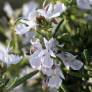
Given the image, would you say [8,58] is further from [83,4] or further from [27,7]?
[27,7]

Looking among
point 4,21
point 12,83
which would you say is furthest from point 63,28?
point 4,21

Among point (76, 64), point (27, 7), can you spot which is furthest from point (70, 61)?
point (27, 7)

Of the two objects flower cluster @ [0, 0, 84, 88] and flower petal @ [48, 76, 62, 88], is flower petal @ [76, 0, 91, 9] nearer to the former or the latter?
flower cluster @ [0, 0, 84, 88]

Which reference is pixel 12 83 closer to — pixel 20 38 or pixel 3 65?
pixel 3 65

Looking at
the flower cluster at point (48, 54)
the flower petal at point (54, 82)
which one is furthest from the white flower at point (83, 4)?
the flower petal at point (54, 82)

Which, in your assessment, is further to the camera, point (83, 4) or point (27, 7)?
point (27, 7)

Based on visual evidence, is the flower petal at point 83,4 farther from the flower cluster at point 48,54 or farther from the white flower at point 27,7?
the white flower at point 27,7

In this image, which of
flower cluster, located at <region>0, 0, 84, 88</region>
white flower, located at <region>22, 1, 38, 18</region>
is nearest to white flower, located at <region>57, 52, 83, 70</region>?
flower cluster, located at <region>0, 0, 84, 88</region>
